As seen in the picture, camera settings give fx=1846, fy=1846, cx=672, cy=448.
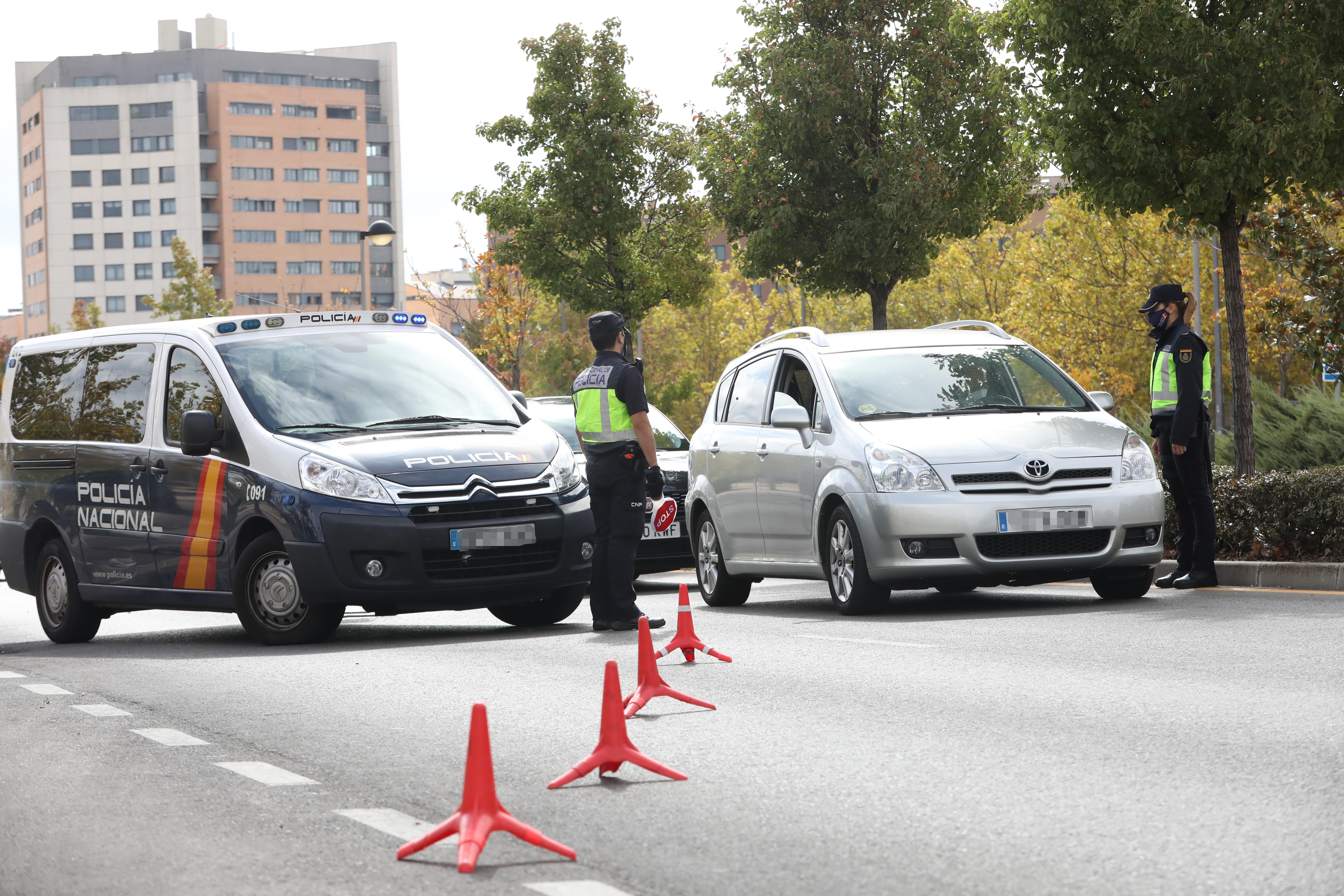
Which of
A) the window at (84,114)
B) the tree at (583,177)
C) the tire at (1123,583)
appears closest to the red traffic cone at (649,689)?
the tire at (1123,583)

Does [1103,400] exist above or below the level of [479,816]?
above

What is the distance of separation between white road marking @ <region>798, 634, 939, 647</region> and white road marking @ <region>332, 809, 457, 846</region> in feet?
15.2

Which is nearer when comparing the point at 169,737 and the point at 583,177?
the point at 169,737

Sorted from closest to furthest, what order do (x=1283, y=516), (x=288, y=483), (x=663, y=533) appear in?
1. (x=288, y=483)
2. (x=1283, y=516)
3. (x=663, y=533)

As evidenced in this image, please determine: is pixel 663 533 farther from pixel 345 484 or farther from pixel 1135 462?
pixel 345 484

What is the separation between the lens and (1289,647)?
29.3 feet

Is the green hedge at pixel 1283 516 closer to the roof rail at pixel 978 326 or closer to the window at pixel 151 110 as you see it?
the roof rail at pixel 978 326

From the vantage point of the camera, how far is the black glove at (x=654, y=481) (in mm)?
10844

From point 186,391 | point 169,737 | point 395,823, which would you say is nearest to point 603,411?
point 186,391

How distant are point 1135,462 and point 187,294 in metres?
68.2

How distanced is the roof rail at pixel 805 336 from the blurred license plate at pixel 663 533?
79.8 inches

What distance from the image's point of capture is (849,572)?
38.8ft

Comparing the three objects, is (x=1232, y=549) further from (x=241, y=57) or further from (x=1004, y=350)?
(x=241, y=57)

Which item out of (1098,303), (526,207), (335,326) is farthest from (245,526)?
(1098,303)
